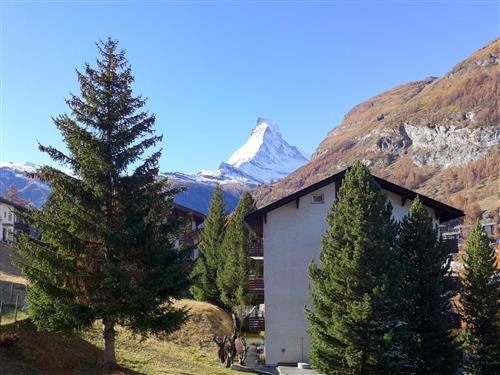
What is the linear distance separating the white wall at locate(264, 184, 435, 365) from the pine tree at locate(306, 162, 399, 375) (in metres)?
8.01

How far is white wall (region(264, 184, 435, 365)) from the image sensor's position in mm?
30391

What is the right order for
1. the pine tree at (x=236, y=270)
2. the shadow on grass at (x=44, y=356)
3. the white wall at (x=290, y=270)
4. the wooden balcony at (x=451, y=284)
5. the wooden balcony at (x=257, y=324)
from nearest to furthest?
the shadow on grass at (x=44, y=356) < the wooden balcony at (x=451, y=284) < the white wall at (x=290, y=270) < the wooden balcony at (x=257, y=324) < the pine tree at (x=236, y=270)

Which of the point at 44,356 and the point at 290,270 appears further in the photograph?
the point at 290,270

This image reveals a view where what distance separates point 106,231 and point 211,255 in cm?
3361

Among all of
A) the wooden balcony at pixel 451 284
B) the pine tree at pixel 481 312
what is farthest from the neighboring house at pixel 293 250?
the wooden balcony at pixel 451 284

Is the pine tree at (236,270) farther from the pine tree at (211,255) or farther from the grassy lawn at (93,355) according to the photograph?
the grassy lawn at (93,355)

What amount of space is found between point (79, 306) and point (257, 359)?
16898 mm

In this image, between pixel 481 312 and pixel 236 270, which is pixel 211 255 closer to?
pixel 236 270

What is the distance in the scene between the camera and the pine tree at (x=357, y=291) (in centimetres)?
2094

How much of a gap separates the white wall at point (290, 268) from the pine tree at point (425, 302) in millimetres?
7066

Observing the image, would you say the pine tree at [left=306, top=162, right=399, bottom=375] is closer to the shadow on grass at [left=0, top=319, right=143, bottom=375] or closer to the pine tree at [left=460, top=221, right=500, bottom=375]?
the pine tree at [left=460, top=221, right=500, bottom=375]

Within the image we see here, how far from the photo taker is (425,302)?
936 inches

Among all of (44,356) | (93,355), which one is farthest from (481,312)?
(44,356)

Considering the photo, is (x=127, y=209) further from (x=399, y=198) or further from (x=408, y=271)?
(x=399, y=198)
